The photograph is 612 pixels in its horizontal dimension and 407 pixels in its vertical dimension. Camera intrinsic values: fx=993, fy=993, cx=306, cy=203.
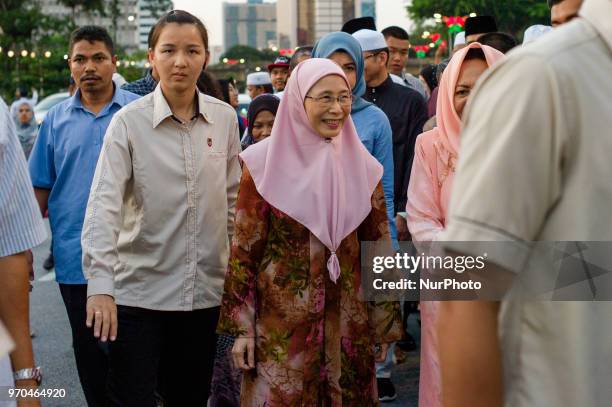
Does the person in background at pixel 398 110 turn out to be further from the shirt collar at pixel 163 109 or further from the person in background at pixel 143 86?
the shirt collar at pixel 163 109

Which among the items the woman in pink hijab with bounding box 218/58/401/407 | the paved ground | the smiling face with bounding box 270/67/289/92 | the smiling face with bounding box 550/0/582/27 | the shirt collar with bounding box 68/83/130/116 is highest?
the smiling face with bounding box 550/0/582/27

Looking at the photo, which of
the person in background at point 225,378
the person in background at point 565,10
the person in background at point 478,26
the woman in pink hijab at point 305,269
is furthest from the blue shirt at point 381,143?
the person in background at point 478,26

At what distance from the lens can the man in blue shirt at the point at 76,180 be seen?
4.50 meters

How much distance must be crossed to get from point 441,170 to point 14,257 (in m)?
1.85

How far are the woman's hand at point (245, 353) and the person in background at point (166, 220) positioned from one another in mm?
392

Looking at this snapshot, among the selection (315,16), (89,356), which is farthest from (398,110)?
(315,16)

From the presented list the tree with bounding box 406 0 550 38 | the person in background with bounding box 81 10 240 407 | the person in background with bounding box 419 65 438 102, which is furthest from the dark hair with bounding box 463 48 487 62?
the tree with bounding box 406 0 550 38

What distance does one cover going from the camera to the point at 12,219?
99.0 inches

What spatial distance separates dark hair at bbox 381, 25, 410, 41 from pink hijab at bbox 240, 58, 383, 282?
4835 millimetres

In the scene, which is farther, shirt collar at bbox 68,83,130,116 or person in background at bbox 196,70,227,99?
person in background at bbox 196,70,227,99

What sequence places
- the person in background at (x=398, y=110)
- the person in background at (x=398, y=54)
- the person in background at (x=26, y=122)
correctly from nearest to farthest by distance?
the person in background at (x=398, y=110) < the person in background at (x=398, y=54) < the person in background at (x=26, y=122)

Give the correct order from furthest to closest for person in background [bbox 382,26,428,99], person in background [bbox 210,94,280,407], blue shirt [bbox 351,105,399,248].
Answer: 1. person in background [bbox 382,26,428,99]
2. blue shirt [bbox 351,105,399,248]
3. person in background [bbox 210,94,280,407]

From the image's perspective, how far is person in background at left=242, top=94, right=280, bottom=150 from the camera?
5520mm

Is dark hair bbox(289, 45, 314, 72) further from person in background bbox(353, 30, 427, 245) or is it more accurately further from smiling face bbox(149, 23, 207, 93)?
smiling face bbox(149, 23, 207, 93)
